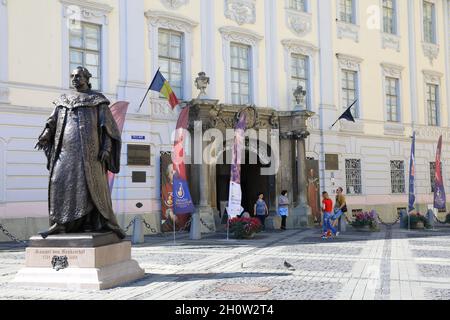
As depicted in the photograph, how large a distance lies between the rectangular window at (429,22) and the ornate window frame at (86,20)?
17.3m

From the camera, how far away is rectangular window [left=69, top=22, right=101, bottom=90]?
18000 millimetres

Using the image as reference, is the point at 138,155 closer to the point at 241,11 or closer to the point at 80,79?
the point at 241,11

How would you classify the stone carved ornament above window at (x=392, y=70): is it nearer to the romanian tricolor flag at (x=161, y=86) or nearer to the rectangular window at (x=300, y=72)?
the rectangular window at (x=300, y=72)

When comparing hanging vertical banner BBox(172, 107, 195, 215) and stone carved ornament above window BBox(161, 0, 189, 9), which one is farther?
stone carved ornament above window BBox(161, 0, 189, 9)

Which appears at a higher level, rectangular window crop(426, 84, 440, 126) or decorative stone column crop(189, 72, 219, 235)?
rectangular window crop(426, 84, 440, 126)

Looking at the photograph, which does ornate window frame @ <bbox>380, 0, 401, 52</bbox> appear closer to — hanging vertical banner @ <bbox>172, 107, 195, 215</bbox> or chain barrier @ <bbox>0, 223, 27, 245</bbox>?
hanging vertical banner @ <bbox>172, 107, 195, 215</bbox>

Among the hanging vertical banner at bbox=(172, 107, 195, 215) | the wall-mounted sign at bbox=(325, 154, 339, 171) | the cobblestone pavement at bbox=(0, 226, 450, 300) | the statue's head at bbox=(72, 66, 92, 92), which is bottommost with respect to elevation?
the cobblestone pavement at bbox=(0, 226, 450, 300)

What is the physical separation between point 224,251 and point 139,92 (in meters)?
7.44

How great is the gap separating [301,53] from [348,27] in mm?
3157

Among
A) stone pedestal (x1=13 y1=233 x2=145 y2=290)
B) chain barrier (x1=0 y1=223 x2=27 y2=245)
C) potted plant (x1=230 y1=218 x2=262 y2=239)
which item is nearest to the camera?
stone pedestal (x1=13 y1=233 x2=145 y2=290)

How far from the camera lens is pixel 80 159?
27.8 ft

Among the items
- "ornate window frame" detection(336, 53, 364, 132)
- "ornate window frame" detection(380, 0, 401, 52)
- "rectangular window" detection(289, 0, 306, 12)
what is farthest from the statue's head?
"ornate window frame" detection(380, 0, 401, 52)

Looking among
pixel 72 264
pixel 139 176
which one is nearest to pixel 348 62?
pixel 139 176

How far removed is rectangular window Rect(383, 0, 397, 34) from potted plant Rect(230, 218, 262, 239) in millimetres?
14530
